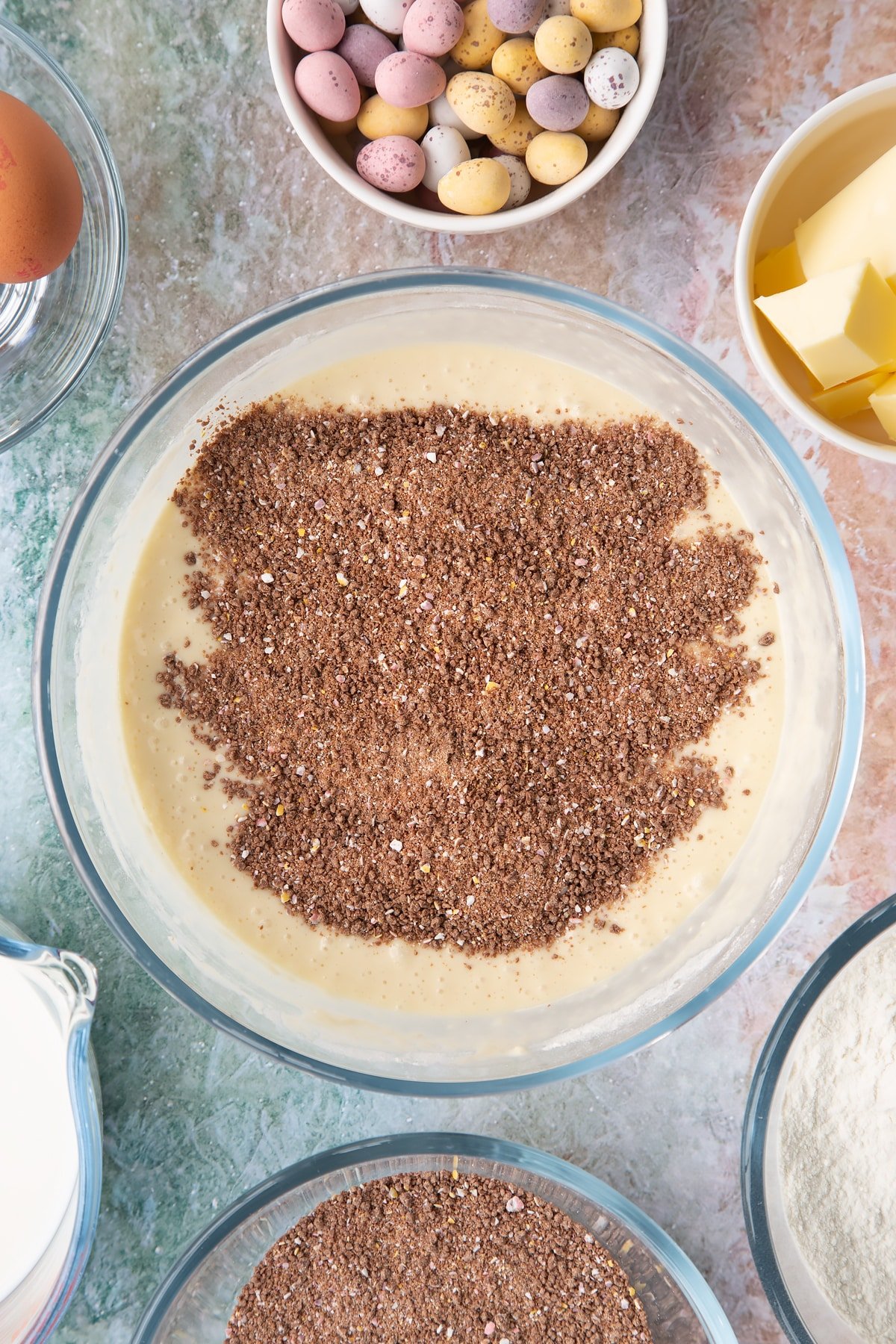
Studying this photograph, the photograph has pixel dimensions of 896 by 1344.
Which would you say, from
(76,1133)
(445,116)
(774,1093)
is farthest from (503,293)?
(76,1133)

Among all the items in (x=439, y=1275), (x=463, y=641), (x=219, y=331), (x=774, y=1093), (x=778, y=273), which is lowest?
(x=439, y=1275)

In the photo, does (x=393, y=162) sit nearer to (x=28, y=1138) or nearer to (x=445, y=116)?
(x=445, y=116)

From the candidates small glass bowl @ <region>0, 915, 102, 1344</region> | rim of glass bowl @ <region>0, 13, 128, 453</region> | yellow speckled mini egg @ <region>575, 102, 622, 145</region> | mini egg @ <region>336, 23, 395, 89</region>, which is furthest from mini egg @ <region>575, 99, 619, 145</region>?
small glass bowl @ <region>0, 915, 102, 1344</region>

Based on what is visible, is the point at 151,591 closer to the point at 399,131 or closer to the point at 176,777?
the point at 176,777

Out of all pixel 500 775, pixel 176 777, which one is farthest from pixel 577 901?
pixel 176 777

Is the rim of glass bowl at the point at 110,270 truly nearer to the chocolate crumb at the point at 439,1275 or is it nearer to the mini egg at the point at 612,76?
the mini egg at the point at 612,76

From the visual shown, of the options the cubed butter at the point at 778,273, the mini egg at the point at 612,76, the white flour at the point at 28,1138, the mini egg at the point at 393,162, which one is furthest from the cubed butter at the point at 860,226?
the white flour at the point at 28,1138
